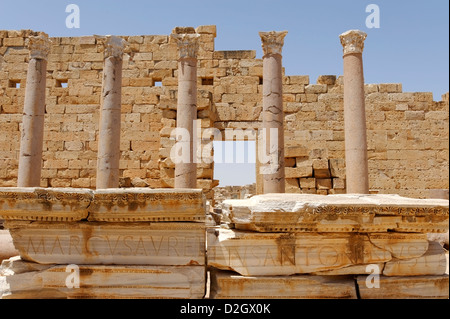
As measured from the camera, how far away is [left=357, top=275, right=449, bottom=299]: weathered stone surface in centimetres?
323

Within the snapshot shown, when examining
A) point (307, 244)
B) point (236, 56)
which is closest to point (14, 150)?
point (236, 56)

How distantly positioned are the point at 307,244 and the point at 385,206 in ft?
2.62

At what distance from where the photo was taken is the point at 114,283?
3225 millimetres

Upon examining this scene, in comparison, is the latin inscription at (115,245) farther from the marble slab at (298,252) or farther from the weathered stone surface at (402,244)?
the weathered stone surface at (402,244)

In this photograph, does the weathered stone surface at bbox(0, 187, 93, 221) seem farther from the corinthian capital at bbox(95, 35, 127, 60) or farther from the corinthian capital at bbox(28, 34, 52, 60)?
the corinthian capital at bbox(28, 34, 52, 60)

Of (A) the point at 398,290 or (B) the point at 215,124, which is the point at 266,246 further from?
(B) the point at 215,124

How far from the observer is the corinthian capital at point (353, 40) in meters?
8.94

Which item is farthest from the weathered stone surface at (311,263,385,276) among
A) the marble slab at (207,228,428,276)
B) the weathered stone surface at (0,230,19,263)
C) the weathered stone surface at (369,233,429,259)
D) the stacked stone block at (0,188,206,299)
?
the weathered stone surface at (0,230,19,263)

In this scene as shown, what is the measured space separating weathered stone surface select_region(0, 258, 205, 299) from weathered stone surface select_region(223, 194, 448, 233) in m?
0.83

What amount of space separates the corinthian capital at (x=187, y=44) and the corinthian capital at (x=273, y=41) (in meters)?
1.77

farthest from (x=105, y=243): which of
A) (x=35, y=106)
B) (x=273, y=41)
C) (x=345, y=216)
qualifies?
(x=35, y=106)

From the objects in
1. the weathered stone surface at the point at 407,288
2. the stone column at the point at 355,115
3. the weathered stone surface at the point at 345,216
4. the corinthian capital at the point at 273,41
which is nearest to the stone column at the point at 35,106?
the corinthian capital at the point at 273,41

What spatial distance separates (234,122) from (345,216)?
28.9 feet

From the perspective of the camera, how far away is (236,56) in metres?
12.2
